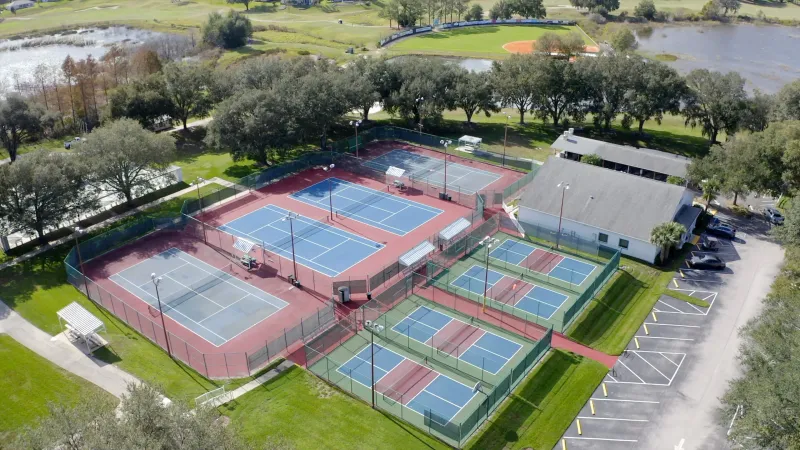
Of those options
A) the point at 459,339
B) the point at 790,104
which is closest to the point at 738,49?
the point at 790,104

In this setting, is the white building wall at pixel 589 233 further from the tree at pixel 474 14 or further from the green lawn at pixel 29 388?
the tree at pixel 474 14

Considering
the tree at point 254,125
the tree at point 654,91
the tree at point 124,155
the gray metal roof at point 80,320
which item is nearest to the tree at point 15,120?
the tree at point 124,155

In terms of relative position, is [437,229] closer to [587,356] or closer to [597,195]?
[597,195]

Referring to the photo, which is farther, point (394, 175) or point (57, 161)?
point (394, 175)

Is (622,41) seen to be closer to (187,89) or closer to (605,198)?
(605,198)

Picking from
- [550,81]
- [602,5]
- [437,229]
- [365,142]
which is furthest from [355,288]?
[602,5]

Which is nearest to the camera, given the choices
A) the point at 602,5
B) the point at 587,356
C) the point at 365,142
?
the point at 587,356

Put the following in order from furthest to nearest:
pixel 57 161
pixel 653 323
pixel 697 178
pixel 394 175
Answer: pixel 394 175
pixel 697 178
pixel 57 161
pixel 653 323

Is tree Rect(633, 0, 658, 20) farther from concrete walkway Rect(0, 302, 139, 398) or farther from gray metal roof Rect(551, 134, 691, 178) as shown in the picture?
concrete walkway Rect(0, 302, 139, 398)

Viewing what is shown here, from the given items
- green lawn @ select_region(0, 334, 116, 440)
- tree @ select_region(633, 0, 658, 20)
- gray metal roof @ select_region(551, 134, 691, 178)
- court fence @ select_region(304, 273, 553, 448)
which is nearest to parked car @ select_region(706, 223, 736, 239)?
gray metal roof @ select_region(551, 134, 691, 178)
